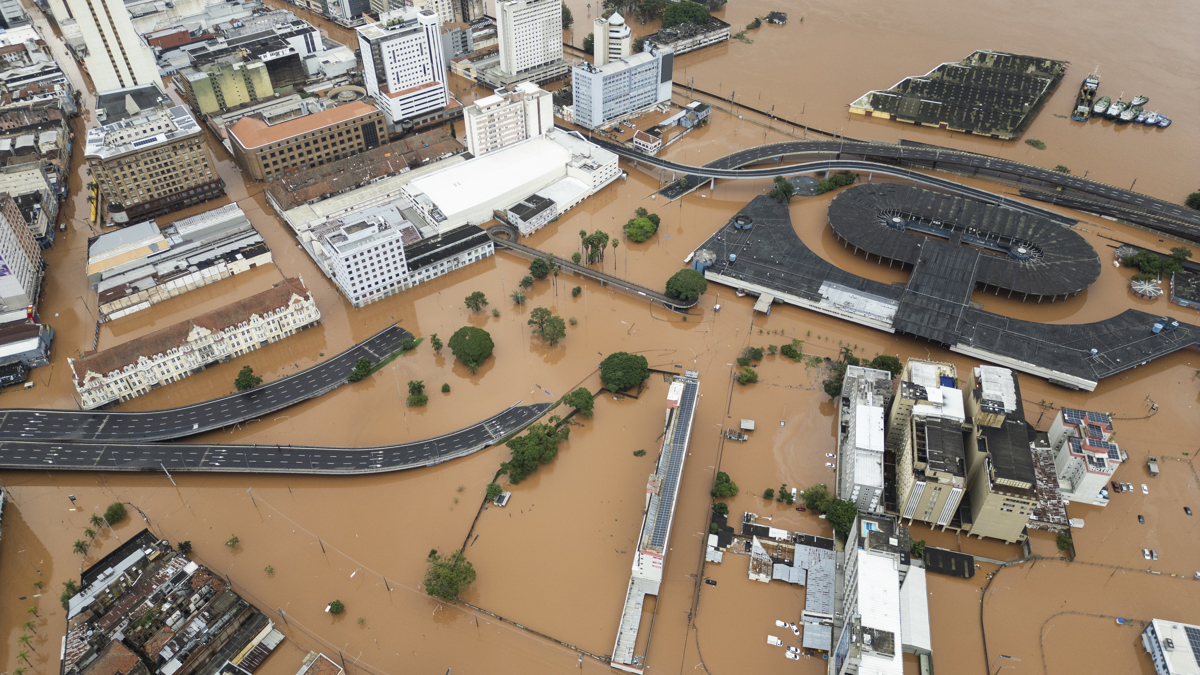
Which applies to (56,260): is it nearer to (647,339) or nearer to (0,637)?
(0,637)

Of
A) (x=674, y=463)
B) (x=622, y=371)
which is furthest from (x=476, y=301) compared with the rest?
(x=674, y=463)

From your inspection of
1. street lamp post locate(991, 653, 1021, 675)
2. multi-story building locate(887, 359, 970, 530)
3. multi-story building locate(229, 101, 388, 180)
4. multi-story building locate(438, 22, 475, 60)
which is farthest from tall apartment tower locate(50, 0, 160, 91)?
street lamp post locate(991, 653, 1021, 675)

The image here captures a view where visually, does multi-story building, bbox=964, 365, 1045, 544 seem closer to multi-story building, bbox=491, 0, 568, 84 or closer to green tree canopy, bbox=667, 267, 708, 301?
green tree canopy, bbox=667, 267, 708, 301

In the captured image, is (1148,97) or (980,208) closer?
(980,208)

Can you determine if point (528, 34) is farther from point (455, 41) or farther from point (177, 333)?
point (177, 333)

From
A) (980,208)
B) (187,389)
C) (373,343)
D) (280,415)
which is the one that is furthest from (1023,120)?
(187,389)

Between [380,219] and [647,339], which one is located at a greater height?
[380,219]
